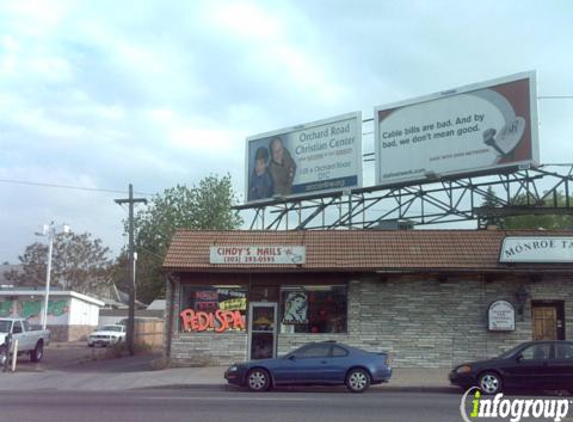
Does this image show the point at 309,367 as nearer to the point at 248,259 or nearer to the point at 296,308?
the point at 296,308

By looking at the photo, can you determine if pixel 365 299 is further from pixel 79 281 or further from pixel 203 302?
pixel 79 281

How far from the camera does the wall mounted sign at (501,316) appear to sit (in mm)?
22031

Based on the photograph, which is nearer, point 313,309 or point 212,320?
point 313,309

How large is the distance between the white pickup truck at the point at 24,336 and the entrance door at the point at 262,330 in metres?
8.91

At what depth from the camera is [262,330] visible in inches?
912

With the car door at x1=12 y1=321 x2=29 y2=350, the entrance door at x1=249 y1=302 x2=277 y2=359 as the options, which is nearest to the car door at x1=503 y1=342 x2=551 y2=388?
the entrance door at x1=249 y1=302 x2=277 y2=359

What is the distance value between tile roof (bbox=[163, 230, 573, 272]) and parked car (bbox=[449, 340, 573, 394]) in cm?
564

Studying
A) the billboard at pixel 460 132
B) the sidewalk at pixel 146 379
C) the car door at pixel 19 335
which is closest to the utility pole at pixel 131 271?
the car door at pixel 19 335

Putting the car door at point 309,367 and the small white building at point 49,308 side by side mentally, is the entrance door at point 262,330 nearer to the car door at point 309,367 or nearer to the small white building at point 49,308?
the car door at point 309,367

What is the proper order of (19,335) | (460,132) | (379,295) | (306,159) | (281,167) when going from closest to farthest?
(379,295) < (460,132) < (19,335) < (306,159) < (281,167)

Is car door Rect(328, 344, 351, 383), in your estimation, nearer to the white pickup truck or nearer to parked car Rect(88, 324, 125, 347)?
the white pickup truck

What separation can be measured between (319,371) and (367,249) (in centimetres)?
699

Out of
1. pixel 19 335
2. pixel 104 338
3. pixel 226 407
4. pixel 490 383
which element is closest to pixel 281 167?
pixel 19 335

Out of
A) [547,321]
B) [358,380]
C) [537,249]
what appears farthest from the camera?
[547,321]
